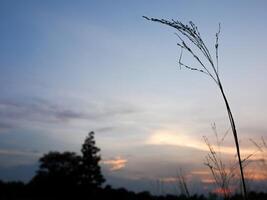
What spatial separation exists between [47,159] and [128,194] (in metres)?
23.4

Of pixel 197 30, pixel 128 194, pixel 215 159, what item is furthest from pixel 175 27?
pixel 128 194

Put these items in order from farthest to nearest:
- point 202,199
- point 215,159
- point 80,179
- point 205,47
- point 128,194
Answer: point 80,179 → point 128,194 → point 202,199 → point 215,159 → point 205,47

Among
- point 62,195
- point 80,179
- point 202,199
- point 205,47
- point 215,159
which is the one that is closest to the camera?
point 205,47

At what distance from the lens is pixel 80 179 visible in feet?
214

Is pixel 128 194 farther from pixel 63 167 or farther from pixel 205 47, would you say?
pixel 205 47

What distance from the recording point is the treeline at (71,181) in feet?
167

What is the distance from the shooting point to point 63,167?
67750 millimetres

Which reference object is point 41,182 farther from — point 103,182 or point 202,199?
point 202,199

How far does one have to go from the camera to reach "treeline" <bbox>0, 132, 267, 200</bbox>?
50931 millimetres

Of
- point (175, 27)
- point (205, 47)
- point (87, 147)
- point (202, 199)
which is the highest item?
point (87, 147)

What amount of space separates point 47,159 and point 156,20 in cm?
6872

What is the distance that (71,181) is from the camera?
61750 millimetres

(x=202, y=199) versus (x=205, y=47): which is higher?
(x=205, y=47)

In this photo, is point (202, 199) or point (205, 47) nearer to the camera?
point (205, 47)
